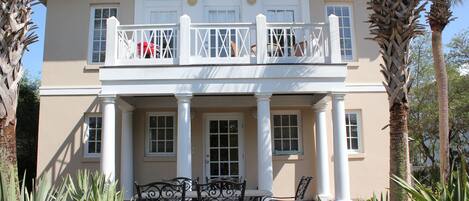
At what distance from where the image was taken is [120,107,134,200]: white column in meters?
12.7

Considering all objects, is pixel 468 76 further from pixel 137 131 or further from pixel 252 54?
pixel 137 131

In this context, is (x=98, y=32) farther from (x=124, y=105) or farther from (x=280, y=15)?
(x=280, y=15)

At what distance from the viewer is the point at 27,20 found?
21.5 ft

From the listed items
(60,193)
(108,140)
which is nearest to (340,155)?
(108,140)

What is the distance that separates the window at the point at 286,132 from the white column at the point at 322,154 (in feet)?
3.45

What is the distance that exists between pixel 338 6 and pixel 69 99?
8695mm

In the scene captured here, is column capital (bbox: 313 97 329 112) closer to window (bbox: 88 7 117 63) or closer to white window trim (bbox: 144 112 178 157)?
white window trim (bbox: 144 112 178 157)

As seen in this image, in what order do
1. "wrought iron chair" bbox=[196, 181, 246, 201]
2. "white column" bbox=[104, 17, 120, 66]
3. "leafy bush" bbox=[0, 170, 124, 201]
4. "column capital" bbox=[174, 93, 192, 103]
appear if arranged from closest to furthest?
"leafy bush" bbox=[0, 170, 124, 201] < "wrought iron chair" bbox=[196, 181, 246, 201] < "column capital" bbox=[174, 93, 192, 103] < "white column" bbox=[104, 17, 120, 66]

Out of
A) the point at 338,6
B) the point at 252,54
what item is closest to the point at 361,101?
the point at 338,6

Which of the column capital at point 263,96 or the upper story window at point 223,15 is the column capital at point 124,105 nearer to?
the upper story window at point 223,15

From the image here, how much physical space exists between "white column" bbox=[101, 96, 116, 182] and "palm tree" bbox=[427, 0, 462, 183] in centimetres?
800

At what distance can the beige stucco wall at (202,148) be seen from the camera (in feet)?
44.2

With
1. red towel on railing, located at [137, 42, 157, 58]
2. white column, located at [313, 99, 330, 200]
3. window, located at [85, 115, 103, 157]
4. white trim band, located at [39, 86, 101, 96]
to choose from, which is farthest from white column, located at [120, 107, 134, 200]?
white column, located at [313, 99, 330, 200]

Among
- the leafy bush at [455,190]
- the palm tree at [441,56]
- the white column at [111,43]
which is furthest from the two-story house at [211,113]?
the leafy bush at [455,190]
